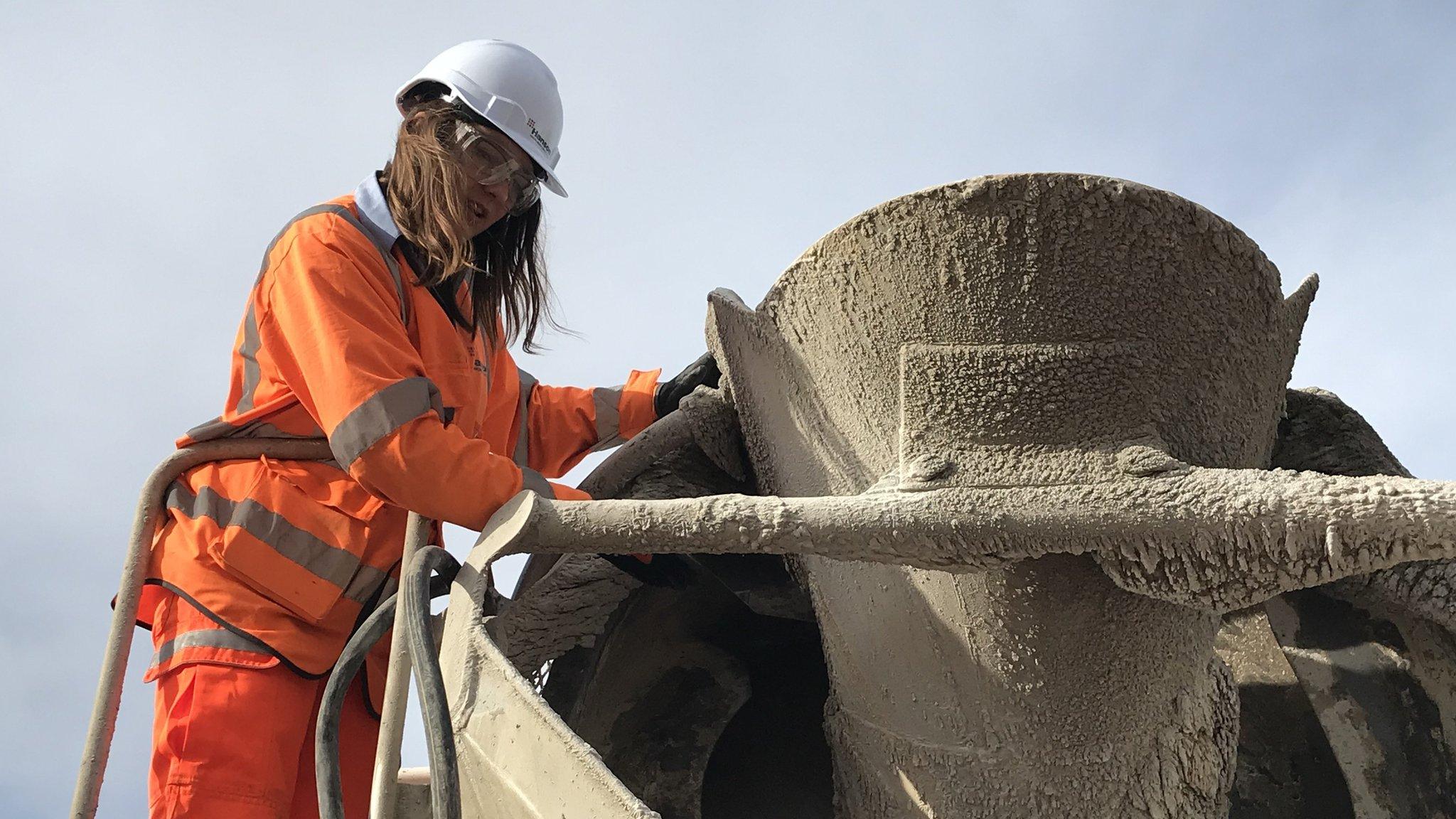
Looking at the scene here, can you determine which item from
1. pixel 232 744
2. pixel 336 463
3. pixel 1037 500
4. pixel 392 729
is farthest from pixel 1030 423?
pixel 232 744

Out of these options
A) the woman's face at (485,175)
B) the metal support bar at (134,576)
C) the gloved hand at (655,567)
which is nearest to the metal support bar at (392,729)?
the metal support bar at (134,576)

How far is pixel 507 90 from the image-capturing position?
3.26 meters

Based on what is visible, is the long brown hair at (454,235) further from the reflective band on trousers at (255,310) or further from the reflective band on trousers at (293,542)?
the reflective band on trousers at (293,542)

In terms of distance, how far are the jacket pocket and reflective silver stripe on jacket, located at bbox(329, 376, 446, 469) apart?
0.81 ft

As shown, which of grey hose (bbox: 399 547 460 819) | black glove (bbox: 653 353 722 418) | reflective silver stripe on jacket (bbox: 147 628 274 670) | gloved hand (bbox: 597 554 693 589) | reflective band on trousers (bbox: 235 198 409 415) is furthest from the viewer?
black glove (bbox: 653 353 722 418)

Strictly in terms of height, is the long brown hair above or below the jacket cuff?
above

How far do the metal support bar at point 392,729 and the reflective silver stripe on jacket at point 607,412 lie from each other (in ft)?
4.42

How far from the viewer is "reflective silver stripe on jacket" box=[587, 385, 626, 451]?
3754 mm

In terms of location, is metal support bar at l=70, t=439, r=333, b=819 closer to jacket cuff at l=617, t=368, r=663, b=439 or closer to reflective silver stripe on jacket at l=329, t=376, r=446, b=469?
reflective silver stripe on jacket at l=329, t=376, r=446, b=469

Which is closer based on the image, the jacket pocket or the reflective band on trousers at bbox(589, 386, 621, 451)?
the jacket pocket

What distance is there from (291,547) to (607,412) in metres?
1.20

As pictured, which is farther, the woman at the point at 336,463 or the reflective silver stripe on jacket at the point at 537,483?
the reflective silver stripe on jacket at the point at 537,483

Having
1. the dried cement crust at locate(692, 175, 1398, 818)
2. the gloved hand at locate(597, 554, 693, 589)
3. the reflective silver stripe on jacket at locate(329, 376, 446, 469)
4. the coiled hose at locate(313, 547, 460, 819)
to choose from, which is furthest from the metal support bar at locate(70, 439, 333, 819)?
the dried cement crust at locate(692, 175, 1398, 818)

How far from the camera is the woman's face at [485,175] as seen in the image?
3.20 m
